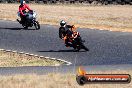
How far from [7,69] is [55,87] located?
14.1 feet

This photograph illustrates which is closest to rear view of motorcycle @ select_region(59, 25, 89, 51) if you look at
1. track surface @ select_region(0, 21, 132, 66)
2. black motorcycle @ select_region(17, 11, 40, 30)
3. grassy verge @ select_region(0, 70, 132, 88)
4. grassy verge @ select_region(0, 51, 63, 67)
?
track surface @ select_region(0, 21, 132, 66)

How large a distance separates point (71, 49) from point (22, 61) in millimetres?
4337

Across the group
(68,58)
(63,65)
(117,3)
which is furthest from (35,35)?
(117,3)

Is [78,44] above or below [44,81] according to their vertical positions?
below

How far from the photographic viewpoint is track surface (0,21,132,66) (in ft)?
77.3

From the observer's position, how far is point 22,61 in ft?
75.6

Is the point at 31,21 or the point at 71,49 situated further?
the point at 31,21

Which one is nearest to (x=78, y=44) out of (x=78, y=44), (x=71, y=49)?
(x=78, y=44)

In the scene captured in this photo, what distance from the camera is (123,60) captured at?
2297 cm

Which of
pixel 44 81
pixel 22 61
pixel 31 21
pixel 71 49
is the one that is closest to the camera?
pixel 44 81

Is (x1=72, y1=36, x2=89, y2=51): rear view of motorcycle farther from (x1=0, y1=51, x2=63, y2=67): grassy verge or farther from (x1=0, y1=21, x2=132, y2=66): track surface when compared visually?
(x1=0, y1=51, x2=63, y2=67): grassy verge

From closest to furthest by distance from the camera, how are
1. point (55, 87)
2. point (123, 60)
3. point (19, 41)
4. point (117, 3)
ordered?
point (55, 87), point (123, 60), point (19, 41), point (117, 3)

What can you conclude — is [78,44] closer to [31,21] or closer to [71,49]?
[71,49]

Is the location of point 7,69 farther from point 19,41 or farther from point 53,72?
point 19,41
